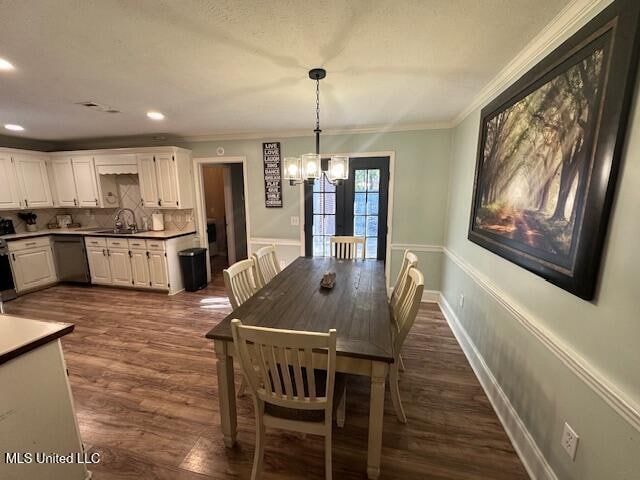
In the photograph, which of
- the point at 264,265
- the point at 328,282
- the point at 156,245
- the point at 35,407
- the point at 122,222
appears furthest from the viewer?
the point at 122,222

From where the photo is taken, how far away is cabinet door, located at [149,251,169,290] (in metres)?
4.02

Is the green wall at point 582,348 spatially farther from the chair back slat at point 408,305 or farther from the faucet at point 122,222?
the faucet at point 122,222

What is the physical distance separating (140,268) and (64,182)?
2.22 metres

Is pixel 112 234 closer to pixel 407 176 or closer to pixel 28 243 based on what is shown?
pixel 28 243

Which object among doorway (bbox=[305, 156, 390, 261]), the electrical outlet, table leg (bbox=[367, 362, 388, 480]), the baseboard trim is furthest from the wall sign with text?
the electrical outlet

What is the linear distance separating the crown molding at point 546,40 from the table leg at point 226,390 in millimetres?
2443

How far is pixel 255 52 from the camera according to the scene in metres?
1.73

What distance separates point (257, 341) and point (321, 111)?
2680 mm

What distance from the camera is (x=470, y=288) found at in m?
2.61

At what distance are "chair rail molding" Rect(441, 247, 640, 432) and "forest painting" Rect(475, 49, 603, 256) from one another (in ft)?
1.48

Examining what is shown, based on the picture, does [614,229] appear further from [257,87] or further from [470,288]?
[257,87]

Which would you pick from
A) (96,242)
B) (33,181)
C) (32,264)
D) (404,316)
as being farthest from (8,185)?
(404,316)

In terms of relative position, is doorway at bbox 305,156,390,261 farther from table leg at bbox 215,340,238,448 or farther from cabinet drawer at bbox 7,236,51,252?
cabinet drawer at bbox 7,236,51,252

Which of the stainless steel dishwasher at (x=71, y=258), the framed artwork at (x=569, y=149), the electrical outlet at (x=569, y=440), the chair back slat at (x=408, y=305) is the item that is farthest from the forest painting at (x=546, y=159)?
the stainless steel dishwasher at (x=71, y=258)
